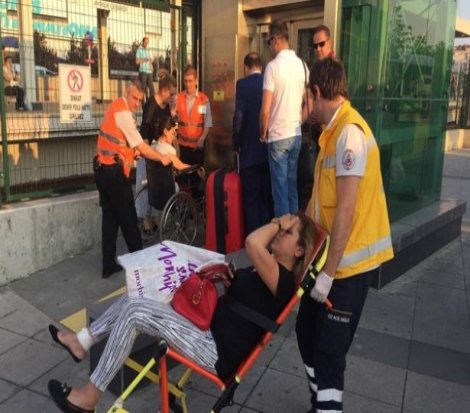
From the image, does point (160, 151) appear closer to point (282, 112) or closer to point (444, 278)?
point (282, 112)

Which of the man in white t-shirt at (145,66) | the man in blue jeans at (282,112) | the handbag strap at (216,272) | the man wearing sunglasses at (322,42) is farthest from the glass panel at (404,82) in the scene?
the handbag strap at (216,272)

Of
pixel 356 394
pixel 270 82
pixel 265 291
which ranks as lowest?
pixel 356 394

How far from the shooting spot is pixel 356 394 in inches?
125

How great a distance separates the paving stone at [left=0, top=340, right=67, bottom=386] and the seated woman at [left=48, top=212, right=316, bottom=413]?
86cm

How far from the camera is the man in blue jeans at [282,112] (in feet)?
15.3

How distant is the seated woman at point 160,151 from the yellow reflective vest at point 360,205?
3.04 metres

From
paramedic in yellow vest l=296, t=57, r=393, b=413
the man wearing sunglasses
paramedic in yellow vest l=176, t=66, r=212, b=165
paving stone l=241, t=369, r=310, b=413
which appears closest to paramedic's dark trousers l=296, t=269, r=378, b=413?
paramedic in yellow vest l=296, t=57, r=393, b=413

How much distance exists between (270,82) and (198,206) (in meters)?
1.82

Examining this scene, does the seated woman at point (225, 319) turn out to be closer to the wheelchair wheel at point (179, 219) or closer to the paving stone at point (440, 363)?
the paving stone at point (440, 363)

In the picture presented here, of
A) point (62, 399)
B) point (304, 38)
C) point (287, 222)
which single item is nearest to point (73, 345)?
point (62, 399)

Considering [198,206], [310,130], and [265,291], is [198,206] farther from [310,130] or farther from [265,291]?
[265,291]

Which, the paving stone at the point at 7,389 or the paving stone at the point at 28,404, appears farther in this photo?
the paving stone at the point at 7,389

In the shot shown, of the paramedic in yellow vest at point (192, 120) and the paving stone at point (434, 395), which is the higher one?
the paramedic in yellow vest at point (192, 120)

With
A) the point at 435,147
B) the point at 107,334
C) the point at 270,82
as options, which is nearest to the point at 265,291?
the point at 107,334
